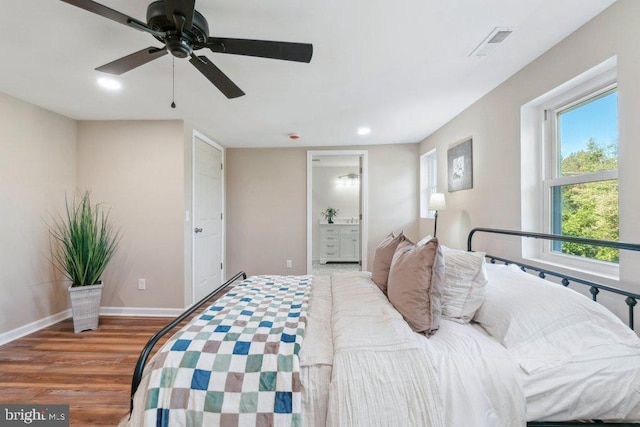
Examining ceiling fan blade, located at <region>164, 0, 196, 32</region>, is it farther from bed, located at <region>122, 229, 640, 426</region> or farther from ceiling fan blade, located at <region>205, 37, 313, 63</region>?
bed, located at <region>122, 229, 640, 426</region>

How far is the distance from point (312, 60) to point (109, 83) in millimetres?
1765

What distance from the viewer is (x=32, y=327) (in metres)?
2.76

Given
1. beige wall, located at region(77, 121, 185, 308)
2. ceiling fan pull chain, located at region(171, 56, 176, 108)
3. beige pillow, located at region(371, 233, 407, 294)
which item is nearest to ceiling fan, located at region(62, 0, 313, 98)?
ceiling fan pull chain, located at region(171, 56, 176, 108)

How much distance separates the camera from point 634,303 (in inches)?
47.8

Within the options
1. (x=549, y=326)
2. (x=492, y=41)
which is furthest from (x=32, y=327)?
(x=492, y=41)

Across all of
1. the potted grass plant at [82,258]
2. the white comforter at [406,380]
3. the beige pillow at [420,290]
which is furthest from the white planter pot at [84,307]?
the beige pillow at [420,290]

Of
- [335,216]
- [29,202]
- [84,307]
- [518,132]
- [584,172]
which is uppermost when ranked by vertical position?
[518,132]

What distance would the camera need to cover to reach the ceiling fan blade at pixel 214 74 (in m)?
1.43

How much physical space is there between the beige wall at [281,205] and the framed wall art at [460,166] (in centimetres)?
114

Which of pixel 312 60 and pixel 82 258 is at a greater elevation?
pixel 312 60

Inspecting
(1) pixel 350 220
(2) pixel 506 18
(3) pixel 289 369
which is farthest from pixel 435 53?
(1) pixel 350 220

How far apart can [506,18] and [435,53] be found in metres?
0.42

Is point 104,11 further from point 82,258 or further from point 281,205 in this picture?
point 281,205

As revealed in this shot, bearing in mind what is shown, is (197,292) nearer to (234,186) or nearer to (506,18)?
(234,186)
